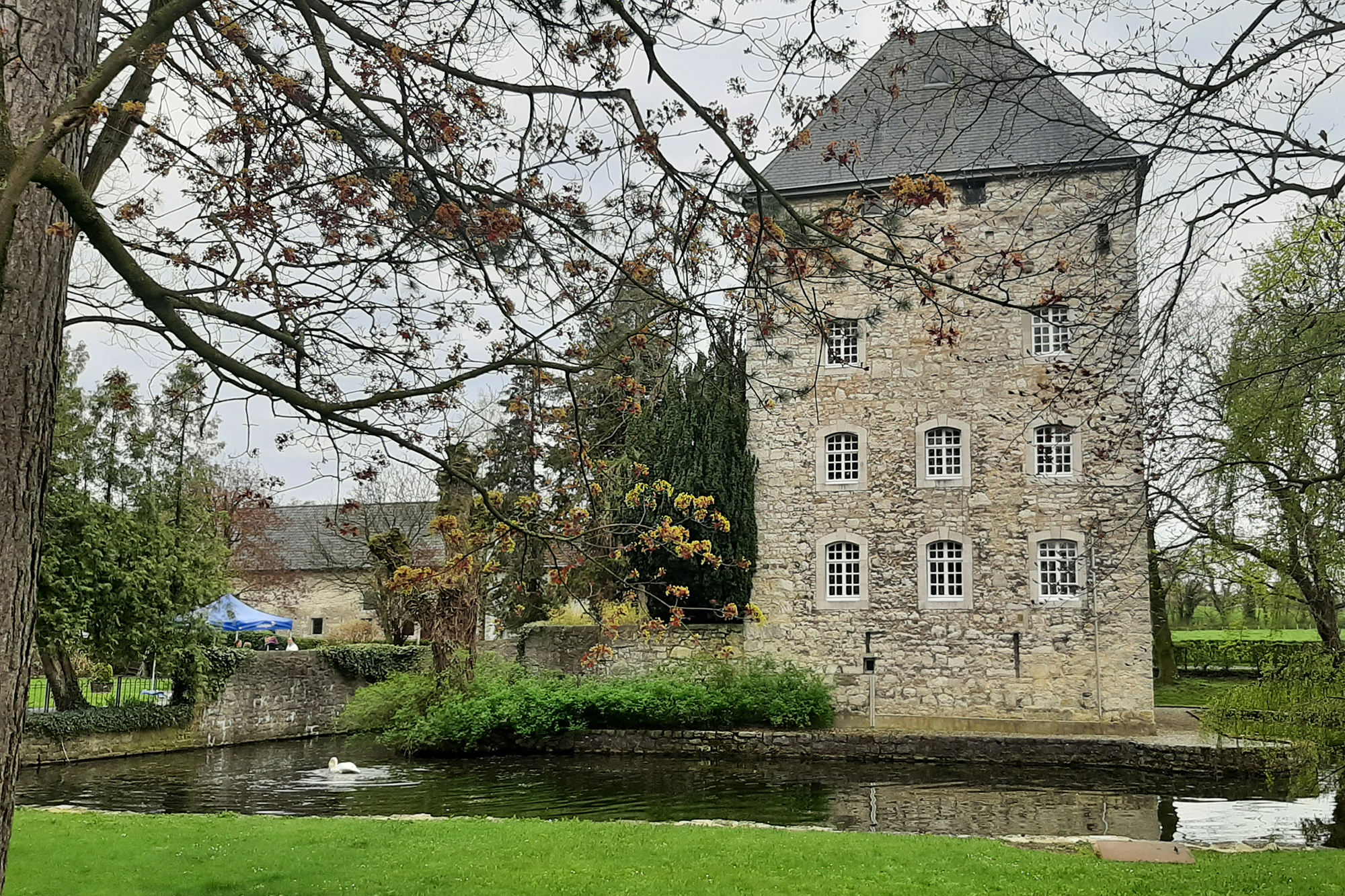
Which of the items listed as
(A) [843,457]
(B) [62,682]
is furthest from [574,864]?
(A) [843,457]

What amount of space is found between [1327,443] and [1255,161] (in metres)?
10.5

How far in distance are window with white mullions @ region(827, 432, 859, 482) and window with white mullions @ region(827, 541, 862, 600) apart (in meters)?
1.25

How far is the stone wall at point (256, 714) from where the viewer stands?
53.7 feet

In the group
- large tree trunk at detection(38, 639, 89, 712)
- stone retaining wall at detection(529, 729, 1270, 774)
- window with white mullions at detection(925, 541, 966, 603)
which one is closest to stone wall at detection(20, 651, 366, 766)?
large tree trunk at detection(38, 639, 89, 712)

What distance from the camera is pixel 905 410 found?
19.7 metres

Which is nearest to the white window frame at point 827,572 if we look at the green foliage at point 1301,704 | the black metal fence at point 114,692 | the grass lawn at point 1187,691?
the grass lawn at point 1187,691

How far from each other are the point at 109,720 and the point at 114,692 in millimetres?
2205

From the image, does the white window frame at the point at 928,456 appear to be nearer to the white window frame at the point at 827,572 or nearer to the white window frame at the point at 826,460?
the white window frame at the point at 826,460

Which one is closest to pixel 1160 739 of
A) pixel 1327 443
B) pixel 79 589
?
pixel 1327 443

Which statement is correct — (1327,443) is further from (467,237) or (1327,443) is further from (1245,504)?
(467,237)

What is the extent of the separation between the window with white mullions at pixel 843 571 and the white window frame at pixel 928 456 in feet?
5.74

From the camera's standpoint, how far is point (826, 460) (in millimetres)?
20109

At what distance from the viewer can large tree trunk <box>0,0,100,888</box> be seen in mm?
3844

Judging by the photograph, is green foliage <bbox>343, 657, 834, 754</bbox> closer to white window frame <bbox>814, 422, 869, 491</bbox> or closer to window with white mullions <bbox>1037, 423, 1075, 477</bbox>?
white window frame <bbox>814, 422, 869, 491</bbox>
